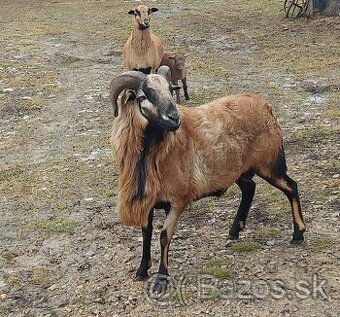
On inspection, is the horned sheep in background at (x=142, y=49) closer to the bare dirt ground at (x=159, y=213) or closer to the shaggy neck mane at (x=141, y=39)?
the shaggy neck mane at (x=141, y=39)

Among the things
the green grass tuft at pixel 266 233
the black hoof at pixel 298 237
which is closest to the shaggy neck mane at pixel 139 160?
the green grass tuft at pixel 266 233

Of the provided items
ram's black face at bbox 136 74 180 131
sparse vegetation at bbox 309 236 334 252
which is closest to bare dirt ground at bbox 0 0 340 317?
sparse vegetation at bbox 309 236 334 252

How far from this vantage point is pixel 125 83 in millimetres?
5320

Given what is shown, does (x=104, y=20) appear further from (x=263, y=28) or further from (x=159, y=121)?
(x=159, y=121)

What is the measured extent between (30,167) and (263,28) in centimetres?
971

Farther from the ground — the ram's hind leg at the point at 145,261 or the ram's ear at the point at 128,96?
the ram's ear at the point at 128,96

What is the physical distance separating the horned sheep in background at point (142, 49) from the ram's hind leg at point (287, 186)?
18.2 feet

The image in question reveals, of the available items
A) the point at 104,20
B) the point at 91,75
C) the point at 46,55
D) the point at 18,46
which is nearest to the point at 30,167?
the point at 91,75

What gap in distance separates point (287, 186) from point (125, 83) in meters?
1.98

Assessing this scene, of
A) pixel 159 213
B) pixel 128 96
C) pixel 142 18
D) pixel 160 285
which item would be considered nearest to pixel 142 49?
pixel 142 18

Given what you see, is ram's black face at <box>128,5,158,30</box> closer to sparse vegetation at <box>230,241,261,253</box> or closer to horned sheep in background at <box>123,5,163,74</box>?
horned sheep in background at <box>123,5,163,74</box>

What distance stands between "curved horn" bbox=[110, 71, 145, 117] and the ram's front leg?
42.0 inches

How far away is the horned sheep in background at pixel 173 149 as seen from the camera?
17.4ft

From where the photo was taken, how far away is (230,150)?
579 cm
